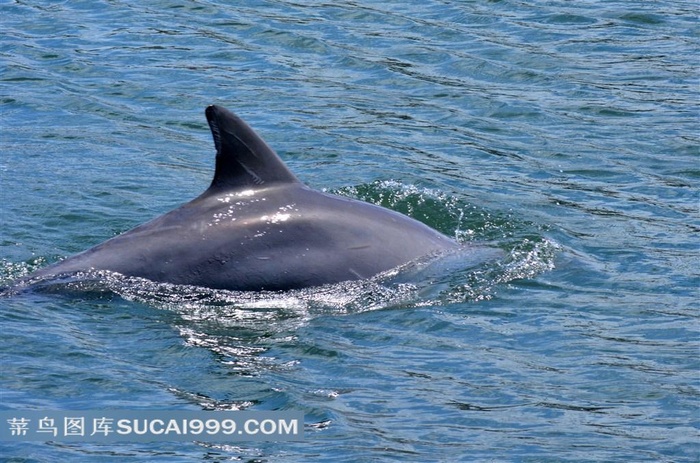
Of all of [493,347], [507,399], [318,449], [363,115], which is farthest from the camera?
[363,115]

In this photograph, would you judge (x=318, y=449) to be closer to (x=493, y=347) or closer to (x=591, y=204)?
(x=493, y=347)

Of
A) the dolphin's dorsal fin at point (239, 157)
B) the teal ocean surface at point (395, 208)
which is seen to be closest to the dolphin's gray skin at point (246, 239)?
the dolphin's dorsal fin at point (239, 157)

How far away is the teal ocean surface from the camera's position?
10.9 m

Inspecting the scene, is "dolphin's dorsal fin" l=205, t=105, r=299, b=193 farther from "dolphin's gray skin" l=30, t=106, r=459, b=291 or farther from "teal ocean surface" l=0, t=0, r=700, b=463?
"teal ocean surface" l=0, t=0, r=700, b=463

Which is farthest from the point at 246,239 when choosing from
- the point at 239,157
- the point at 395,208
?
the point at 395,208

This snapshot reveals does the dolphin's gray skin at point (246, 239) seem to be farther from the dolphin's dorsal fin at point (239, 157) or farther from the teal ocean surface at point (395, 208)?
the teal ocean surface at point (395, 208)

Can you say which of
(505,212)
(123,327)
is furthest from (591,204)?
(123,327)

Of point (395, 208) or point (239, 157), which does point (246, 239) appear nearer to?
point (239, 157)

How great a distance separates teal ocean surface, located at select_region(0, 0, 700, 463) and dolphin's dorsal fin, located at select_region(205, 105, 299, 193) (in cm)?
112

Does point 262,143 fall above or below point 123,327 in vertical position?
above

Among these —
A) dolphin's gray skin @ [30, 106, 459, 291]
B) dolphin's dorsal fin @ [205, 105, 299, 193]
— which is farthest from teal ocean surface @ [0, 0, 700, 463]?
dolphin's dorsal fin @ [205, 105, 299, 193]

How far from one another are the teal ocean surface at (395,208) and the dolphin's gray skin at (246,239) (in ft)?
0.73

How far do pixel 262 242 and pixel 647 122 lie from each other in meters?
8.22

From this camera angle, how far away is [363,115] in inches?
799
